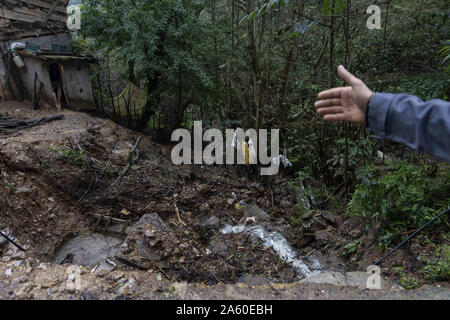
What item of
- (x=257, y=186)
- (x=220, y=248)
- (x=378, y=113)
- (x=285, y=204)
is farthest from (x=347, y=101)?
(x=257, y=186)

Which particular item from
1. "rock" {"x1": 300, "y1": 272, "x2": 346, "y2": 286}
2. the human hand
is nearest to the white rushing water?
"rock" {"x1": 300, "y1": 272, "x2": 346, "y2": 286}

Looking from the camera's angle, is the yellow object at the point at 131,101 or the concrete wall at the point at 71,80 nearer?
the concrete wall at the point at 71,80

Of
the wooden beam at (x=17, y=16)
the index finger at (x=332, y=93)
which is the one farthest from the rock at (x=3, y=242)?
the wooden beam at (x=17, y=16)

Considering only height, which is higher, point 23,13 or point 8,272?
point 23,13

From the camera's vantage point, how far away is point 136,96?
7.55 meters

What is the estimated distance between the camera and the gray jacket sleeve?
4.00 feet

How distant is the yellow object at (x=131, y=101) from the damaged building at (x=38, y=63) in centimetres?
78

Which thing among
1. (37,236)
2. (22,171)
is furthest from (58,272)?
(22,171)

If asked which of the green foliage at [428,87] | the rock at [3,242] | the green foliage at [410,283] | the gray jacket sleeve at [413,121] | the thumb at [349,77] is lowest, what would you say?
the green foliage at [410,283]

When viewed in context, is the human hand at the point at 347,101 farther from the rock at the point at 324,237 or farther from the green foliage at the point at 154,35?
the green foliage at the point at 154,35

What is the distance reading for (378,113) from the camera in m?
1.34

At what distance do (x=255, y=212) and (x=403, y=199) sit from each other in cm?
226

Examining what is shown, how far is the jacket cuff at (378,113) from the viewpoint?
133 cm

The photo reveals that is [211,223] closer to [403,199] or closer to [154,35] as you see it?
[403,199]
